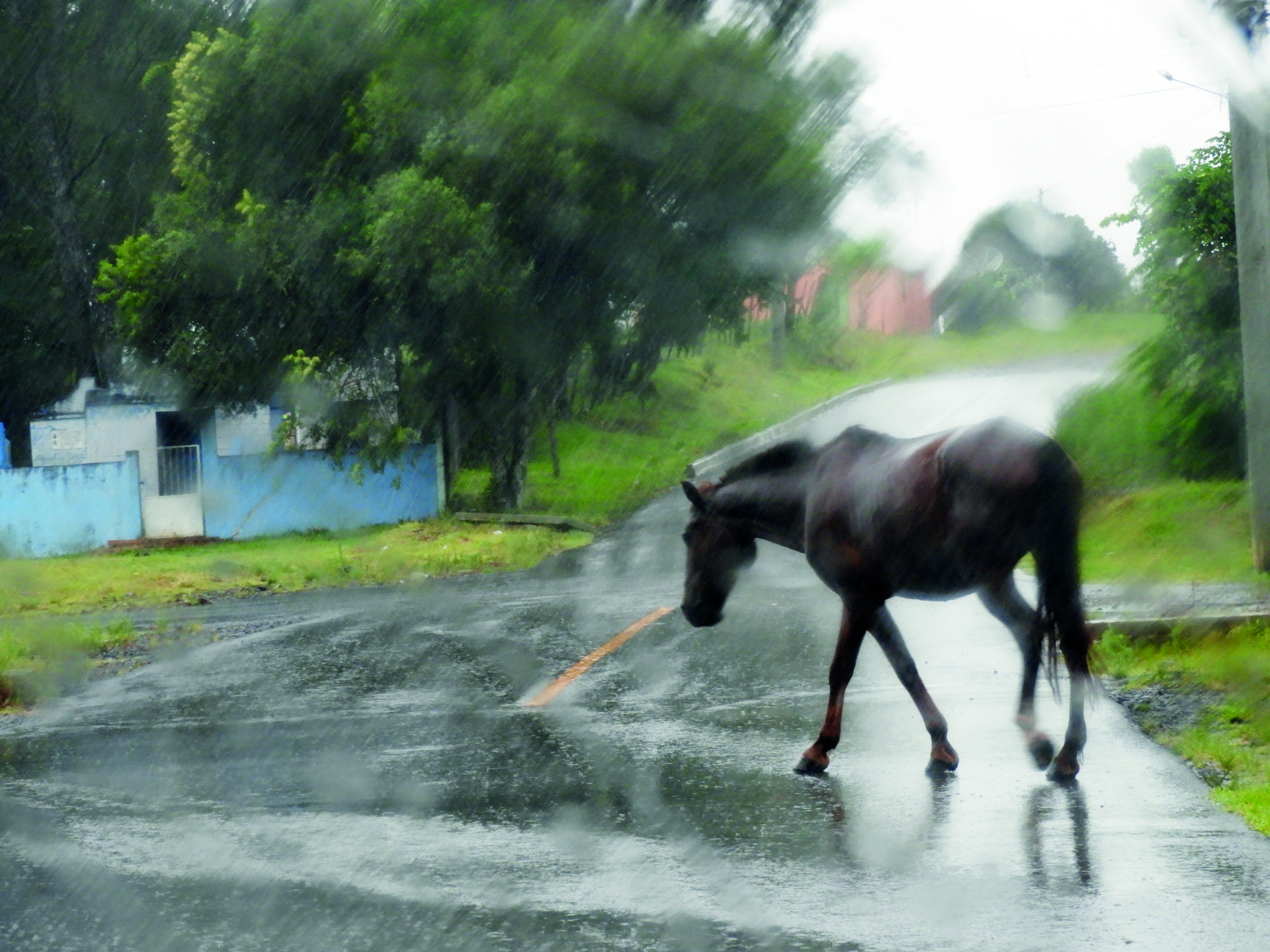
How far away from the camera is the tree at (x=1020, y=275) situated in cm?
781

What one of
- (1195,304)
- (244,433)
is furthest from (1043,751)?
(244,433)

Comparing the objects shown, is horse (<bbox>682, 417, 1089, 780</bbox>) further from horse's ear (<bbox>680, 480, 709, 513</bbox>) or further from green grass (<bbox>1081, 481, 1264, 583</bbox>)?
green grass (<bbox>1081, 481, 1264, 583</bbox>)

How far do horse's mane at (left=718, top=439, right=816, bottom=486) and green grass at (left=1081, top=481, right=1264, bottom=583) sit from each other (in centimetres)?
661

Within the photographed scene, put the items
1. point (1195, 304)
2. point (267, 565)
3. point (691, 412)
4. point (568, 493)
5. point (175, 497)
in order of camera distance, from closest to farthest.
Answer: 1. point (1195, 304)
2. point (267, 565)
3. point (175, 497)
4. point (568, 493)
5. point (691, 412)

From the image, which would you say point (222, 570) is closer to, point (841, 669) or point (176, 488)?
point (176, 488)

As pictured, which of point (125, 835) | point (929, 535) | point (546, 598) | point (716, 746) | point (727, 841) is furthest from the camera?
point (546, 598)

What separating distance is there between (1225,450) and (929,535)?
382 inches

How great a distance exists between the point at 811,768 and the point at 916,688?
22.6 inches

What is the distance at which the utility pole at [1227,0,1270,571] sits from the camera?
36.8 ft

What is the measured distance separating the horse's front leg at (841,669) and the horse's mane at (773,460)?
0.87 meters

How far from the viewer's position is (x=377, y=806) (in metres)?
6.21

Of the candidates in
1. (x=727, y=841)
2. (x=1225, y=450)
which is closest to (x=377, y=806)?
(x=727, y=841)

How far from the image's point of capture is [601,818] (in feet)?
19.1

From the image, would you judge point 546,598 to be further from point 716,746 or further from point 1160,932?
point 1160,932
